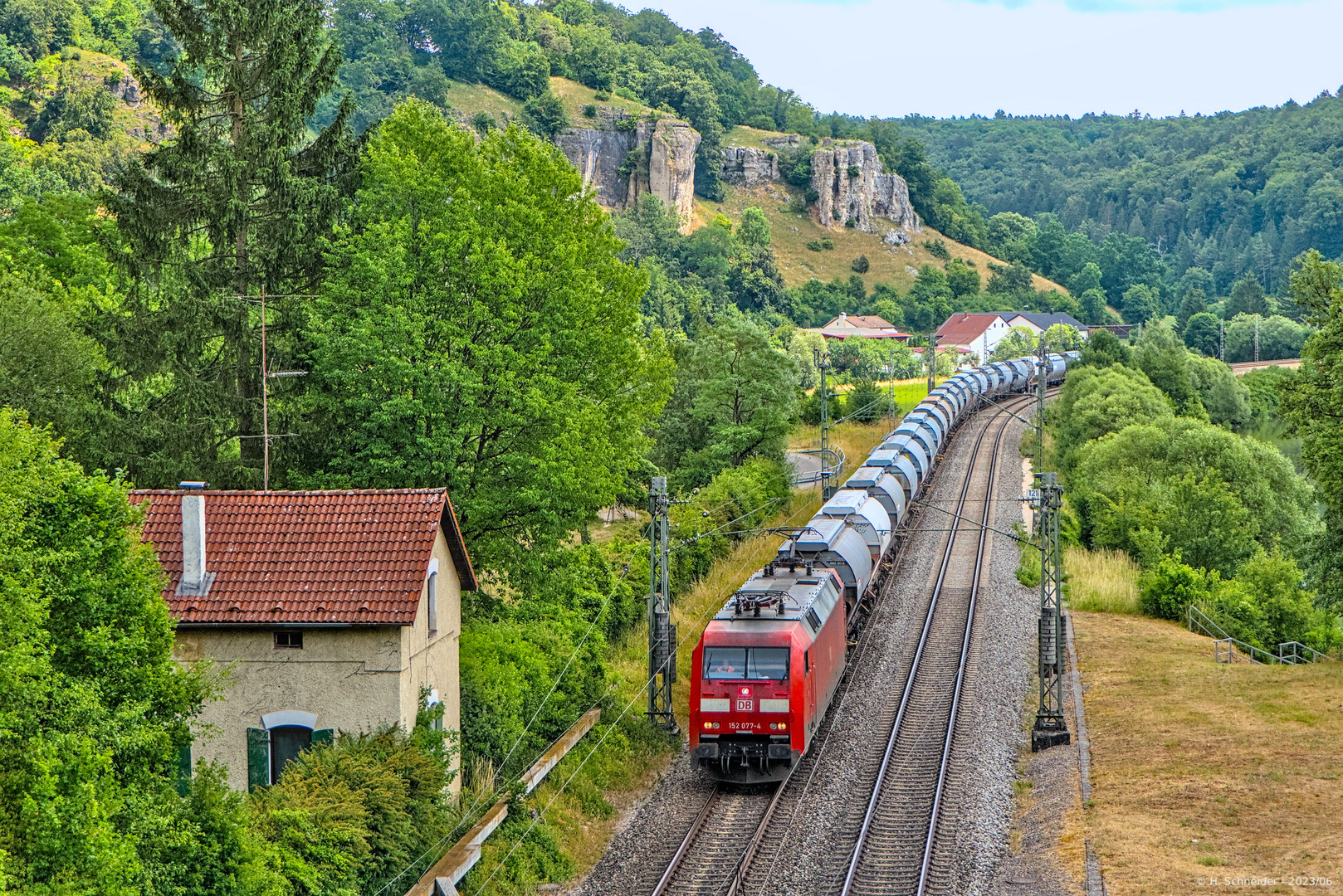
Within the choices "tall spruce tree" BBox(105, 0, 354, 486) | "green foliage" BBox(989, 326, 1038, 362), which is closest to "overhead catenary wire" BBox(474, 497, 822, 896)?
"tall spruce tree" BBox(105, 0, 354, 486)

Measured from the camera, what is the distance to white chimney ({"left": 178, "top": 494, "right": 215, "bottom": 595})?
21.2 meters

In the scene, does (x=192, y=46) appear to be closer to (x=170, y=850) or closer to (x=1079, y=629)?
(x=170, y=850)

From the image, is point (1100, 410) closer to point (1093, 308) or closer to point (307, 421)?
point (307, 421)

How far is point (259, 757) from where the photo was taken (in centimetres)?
2120

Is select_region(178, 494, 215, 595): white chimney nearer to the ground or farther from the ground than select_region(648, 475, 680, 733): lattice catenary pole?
farther from the ground

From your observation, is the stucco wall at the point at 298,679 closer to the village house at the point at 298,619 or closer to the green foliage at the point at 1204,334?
the village house at the point at 298,619

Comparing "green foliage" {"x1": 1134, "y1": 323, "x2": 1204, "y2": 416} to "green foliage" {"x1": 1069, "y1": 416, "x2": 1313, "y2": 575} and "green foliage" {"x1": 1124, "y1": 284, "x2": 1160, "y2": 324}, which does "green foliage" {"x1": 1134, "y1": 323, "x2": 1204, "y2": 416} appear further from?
"green foliage" {"x1": 1124, "y1": 284, "x2": 1160, "y2": 324}

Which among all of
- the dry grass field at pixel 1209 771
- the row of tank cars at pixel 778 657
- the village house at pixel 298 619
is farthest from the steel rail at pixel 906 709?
the village house at pixel 298 619

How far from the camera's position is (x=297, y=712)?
69.1 feet

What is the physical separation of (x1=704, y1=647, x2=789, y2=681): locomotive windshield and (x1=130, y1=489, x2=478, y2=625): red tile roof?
6058mm

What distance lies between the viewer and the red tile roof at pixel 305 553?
20781mm

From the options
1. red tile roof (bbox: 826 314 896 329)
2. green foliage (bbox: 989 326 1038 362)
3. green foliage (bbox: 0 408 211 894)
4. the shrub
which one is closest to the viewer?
green foliage (bbox: 0 408 211 894)

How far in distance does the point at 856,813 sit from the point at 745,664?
3.57 metres

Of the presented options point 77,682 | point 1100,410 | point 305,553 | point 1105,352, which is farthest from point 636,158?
point 77,682
